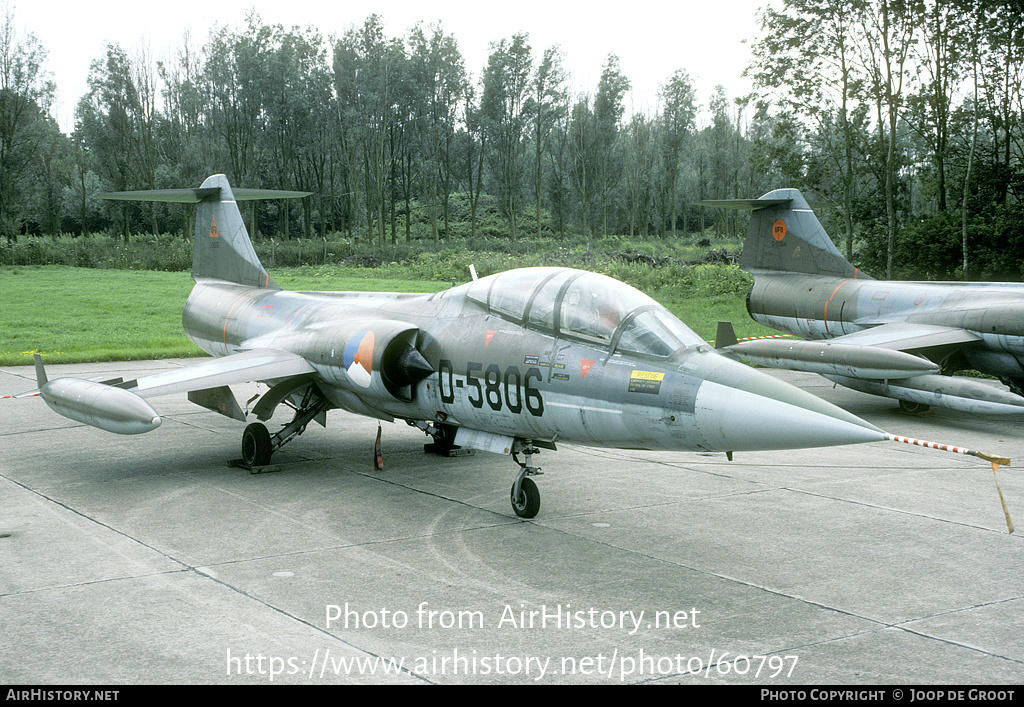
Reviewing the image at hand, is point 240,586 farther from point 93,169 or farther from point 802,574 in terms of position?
point 93,169

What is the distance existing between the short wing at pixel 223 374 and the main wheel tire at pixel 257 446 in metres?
0.78

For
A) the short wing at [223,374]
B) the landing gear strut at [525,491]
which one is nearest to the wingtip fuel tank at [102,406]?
the short wing at [223,374]

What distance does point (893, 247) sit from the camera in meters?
25.2

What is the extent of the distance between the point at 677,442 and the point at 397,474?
13.4 feet

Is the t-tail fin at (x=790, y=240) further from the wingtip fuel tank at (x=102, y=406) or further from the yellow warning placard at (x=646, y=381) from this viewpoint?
the wingtip fuel tank at (x=102, y=406)

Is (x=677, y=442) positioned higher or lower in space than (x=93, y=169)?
lower

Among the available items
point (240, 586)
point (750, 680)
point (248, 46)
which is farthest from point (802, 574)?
point (248, 46)

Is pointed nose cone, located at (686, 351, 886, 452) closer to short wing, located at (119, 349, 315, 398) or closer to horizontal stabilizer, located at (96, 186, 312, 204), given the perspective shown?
short wing, located at (119, 349, 315, 398)

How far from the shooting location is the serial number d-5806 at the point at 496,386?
714 centimetres

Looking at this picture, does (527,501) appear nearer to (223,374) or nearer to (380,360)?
(380,360)

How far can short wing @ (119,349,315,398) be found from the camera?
28.8ft

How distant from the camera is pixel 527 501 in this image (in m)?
7.56

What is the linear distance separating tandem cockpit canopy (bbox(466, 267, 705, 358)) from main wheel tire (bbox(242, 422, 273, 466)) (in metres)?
3.35

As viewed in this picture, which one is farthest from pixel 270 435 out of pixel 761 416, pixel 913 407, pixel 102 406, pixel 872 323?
pixel 872 323
